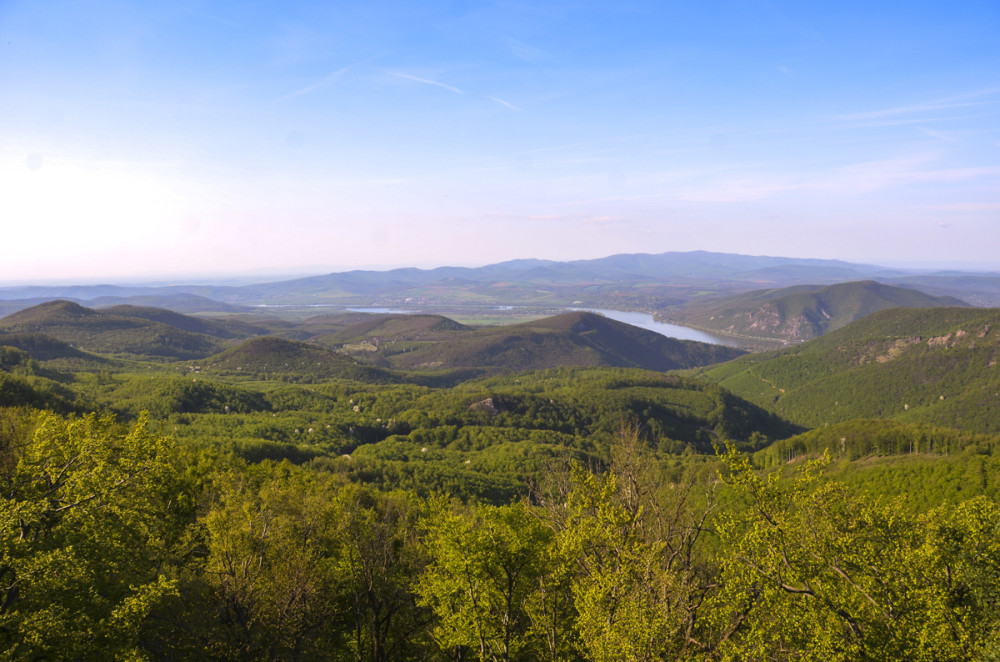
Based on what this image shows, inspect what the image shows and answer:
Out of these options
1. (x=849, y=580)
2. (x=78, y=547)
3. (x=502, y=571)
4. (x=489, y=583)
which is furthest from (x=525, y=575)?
(x=78, y=547)

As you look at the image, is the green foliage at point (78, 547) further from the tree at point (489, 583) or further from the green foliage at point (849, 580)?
the green foliage at point (849, 580)

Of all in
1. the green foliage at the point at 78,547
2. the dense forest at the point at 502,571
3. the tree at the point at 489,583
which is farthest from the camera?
the tree at the point at 489,583

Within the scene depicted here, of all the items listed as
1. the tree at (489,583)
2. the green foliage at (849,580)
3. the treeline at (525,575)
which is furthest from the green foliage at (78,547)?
the green foliage at (849,580)

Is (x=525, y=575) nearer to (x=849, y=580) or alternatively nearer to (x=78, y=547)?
(x=849, y=580)

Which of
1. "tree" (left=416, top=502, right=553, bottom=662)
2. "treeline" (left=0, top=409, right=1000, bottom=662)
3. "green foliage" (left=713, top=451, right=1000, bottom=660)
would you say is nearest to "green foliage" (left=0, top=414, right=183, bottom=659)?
"treeline" (left=0, top=409, right=1000, bottom=662)

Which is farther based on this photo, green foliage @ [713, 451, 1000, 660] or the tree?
the tree

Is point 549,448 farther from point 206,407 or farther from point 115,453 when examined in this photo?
point 115,453

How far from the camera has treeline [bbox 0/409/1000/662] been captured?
18.2 m

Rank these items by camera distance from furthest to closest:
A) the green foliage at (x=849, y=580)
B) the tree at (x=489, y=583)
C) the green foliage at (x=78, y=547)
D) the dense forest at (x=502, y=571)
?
the tree at (x=489, y=583), the green foliage at (x=849, y=580), the dense forest at (x=502, y=571), the green foliage at (x=78, y=547)

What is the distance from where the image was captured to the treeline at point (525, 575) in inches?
717

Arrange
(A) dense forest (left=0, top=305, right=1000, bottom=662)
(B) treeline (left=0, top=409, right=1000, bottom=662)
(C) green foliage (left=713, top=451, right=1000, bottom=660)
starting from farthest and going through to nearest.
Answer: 1. (C) green foliage (left=713, top=451, right=1000, bottom=660)
2. (A) dense forest (left=0, top=305, right=1000, bottom=662)
3. (B) treeline (left=0, top=409, right=1000, bottom=662)

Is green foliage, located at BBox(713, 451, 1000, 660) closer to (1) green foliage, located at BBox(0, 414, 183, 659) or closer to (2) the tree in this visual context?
(2) the tree

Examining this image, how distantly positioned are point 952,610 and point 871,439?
15827 cm

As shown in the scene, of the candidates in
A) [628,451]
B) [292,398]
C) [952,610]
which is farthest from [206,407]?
[952,610]
